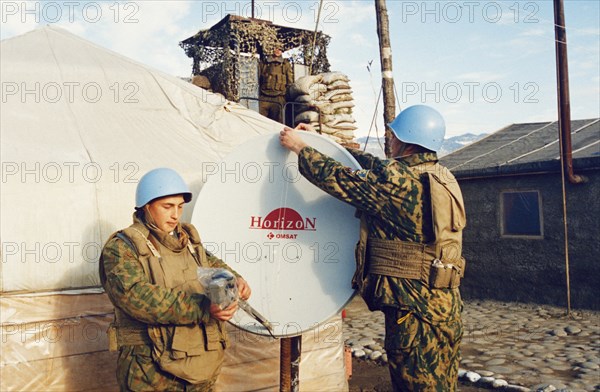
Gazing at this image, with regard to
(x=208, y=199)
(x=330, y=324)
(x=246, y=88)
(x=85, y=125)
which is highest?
(x=246, y=88)

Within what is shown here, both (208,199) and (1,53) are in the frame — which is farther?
(1,53)

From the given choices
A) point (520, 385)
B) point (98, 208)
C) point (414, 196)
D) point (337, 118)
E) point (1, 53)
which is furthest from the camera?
point (337, 118)

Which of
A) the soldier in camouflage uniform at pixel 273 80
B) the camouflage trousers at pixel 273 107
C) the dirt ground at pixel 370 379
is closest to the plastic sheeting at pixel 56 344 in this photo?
the dirt ground at pixel 370 379

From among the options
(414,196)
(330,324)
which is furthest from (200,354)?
(330,324)

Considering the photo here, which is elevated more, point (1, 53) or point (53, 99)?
point (1, 53)

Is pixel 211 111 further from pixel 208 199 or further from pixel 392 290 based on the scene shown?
pixel 392 290

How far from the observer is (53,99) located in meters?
5.06

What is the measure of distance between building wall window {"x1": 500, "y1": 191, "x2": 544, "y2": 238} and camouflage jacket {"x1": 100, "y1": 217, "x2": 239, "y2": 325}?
30.6ft

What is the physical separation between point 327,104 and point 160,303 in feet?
34.7

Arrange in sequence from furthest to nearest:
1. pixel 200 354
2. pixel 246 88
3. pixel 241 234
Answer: pixel 246 88
pixel 241 234
pixel 200 354

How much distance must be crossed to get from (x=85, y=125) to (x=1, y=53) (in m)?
1.45

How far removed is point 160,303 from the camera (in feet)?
9.48

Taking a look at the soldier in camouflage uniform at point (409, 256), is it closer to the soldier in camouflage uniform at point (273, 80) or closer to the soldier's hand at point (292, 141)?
the soldier's hand at point (292, 141)

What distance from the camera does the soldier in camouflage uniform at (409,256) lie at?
3463mm
